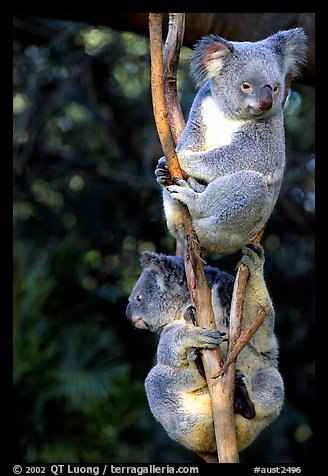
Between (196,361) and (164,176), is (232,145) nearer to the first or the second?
(164,176)

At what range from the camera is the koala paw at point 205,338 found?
3010mm

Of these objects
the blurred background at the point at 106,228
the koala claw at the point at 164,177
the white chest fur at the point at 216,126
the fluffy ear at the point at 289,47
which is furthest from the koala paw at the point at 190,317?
the blurred background at the point at 106,228

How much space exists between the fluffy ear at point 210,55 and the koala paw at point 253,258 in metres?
0.85

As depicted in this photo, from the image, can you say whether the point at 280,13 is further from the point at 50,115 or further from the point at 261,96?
the point at 50,115

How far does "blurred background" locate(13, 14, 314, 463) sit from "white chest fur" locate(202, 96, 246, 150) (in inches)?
149

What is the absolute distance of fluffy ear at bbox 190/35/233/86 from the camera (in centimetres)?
330

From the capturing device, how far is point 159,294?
3.54 meters

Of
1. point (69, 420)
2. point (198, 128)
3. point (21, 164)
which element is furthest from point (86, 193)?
point (198, 128)

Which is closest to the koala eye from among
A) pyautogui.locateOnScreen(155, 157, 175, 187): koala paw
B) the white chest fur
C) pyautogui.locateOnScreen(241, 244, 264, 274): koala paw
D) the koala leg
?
the white chest fur

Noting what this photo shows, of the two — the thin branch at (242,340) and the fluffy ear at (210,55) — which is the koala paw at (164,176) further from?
the thin branch at (242,340)

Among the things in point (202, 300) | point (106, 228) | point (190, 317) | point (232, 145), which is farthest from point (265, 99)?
point (106, 228)

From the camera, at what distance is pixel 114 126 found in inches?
327

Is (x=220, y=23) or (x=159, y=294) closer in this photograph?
(x=159, y=294)

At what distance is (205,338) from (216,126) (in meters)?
1.00
